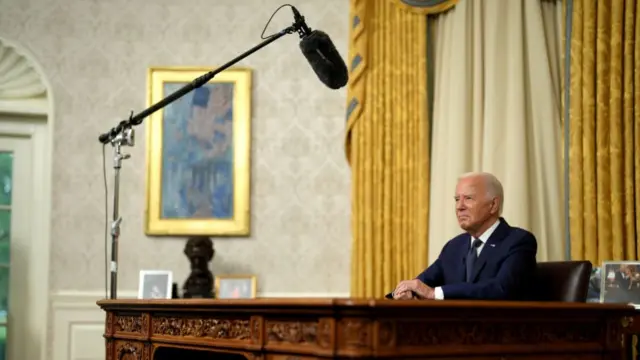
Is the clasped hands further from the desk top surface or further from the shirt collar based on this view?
the shirt collar

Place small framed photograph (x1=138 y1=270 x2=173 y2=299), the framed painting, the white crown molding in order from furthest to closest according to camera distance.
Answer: the white crown molding → the framed painting → small framed photograph (x1=138 y1=270 x2=173 y2=299)

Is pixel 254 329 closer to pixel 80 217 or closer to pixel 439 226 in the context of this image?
pixel 439 226

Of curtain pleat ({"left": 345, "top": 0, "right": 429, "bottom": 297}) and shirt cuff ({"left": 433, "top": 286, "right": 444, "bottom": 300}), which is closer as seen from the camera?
shirt cuff ({"left": 433, "top": 286, "right": 444, "bottom": 300})

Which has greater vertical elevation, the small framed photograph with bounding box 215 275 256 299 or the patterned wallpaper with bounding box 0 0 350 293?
the patterned wallpaper with bounding box 0 0 350 293

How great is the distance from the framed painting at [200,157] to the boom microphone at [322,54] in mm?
2161

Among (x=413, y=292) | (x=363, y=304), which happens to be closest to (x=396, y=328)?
(x=363, y=304)

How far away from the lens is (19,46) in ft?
20.5

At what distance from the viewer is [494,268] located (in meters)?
3.56

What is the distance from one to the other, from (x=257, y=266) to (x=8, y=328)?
185 cm

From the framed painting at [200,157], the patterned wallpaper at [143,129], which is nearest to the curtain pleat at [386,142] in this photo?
the patterned wallpaper at [143,129]

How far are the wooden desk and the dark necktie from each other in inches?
28.7

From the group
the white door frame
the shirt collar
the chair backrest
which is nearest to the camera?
the chair backrest

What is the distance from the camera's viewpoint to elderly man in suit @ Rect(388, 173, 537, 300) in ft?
10.6

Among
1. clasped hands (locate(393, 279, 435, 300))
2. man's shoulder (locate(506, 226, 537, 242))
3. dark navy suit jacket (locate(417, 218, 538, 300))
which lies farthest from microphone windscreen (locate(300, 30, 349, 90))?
clasped hands (locate(393, 279, 435, 300))
